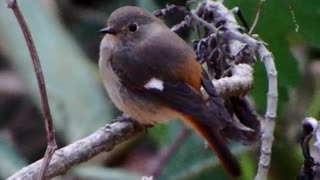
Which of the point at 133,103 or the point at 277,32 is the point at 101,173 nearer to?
the point at 133,103

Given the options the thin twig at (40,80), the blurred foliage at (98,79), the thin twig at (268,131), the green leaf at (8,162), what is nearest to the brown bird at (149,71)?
the blurred foliage at (98,79)

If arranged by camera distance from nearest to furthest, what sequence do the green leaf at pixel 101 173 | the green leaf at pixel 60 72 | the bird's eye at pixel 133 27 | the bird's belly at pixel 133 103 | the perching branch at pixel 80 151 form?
the perching branch at pixel 80 151, the bird's belly at pixel 133 103, the bird's eye at pixel 133 27, the green leaf at pixel 101 173, the green leaf at pixel 60 72

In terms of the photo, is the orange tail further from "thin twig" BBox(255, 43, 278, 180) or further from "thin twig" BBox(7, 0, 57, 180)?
"thin twig" BBox(7, 0, 57, 180)

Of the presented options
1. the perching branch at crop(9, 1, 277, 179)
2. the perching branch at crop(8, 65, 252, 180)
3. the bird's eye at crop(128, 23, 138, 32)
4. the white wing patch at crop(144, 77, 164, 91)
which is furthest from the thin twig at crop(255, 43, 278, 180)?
the bird's eye at crop(128, 23, 138, 32)

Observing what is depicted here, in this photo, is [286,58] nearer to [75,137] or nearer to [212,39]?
[212,39]

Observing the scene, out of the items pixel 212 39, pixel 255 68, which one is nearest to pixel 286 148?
pixel 255 68

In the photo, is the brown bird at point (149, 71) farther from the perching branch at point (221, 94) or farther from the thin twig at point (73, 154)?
the thin twig at point (73, 154)
